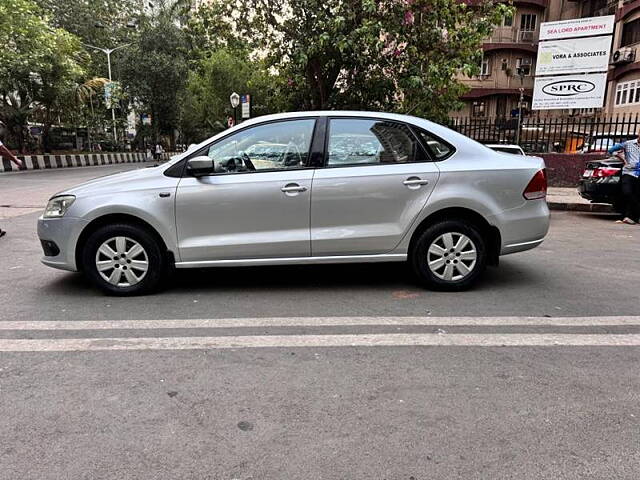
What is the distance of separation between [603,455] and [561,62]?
1471cm

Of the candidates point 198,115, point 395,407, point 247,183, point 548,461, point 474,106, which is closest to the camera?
point 548,461

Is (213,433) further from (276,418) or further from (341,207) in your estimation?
(341,207)

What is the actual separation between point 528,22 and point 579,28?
1031 inches

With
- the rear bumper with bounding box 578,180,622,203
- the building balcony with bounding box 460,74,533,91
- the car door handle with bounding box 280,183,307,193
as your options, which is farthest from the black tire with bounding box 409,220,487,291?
the building balcony with bounding box 460,74,533,91

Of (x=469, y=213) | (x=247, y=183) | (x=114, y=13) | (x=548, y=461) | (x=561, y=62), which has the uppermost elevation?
(x=114, y=13)

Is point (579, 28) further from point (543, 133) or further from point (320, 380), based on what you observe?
point (320, 380)

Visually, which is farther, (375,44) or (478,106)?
(478,106)

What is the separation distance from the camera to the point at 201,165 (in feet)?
15.2

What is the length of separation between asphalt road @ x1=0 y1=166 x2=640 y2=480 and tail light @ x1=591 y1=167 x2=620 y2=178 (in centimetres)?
489

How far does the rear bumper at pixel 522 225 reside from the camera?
496 cm

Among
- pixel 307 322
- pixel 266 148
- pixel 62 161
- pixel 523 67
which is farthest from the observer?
pixel 523 67

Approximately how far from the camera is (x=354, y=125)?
4.97m

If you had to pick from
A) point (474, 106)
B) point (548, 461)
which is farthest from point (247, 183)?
point (474, 106)

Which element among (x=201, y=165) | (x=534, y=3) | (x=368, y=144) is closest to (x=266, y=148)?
(x=201, y=165)
